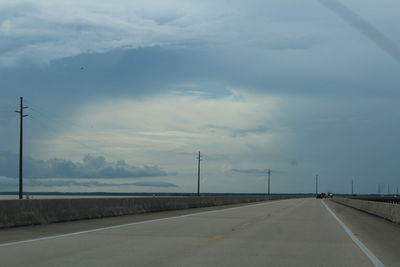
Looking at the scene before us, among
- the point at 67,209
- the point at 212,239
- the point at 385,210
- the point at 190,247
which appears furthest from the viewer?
the point at 385,210

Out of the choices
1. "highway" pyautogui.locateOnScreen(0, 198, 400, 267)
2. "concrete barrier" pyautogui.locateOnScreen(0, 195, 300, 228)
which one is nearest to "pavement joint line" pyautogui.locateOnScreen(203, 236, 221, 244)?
"highway" pyautogui.locateOnScreen(0, 198, 400, 267)

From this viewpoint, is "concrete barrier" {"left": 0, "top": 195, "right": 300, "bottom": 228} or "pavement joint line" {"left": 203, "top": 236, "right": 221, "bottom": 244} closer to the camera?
"pavement joint line" {"left": 203, "top": 236, "right": 221, "bottom": 244}

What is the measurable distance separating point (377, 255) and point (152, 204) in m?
22.4

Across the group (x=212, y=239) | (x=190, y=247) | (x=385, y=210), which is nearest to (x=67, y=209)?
(x=212, y=239)

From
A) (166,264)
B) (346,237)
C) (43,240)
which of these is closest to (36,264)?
(166,264)

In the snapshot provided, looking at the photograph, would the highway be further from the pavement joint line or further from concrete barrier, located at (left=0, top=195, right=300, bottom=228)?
concrete barrier, located at (left=0, top=195, right=300, bottom=228)

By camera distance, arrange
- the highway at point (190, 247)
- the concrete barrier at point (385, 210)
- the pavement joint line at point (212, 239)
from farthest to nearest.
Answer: the concrete barrier at point (385, 210), the pavement joint line at point (212, 239), the highway at point (190, 247)

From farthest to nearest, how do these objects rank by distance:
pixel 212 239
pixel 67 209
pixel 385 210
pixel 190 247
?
pixel 385 210
pixel 67 209
pixel 212 239
pixel 190 247

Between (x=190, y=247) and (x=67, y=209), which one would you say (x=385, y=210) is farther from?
(x=190, y=247)

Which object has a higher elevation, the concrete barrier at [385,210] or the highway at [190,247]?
the highway at [190,247]

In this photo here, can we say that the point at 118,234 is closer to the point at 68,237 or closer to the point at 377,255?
the point at 68,237

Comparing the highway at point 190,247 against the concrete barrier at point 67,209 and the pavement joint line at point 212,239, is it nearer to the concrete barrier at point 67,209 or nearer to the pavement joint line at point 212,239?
the pavement joint line at point 212,239

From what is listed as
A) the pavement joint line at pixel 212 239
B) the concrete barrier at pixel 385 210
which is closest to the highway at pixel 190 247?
the pavement joint line at pixel 212 239

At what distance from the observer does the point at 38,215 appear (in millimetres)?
20703
